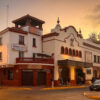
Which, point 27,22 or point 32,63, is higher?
point 27,22

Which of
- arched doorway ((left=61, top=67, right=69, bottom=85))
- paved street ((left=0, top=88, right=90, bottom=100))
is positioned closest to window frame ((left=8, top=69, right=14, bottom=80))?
arched doorway ((left=61, top=67, right=69, bottom=85))

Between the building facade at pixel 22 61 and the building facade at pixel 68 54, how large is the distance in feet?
5.91

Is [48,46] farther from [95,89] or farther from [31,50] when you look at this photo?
[95,89]

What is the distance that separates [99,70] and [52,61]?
2197cm

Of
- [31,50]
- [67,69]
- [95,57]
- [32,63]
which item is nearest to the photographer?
[32,63]

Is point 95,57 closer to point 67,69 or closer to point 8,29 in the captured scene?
point 67,69

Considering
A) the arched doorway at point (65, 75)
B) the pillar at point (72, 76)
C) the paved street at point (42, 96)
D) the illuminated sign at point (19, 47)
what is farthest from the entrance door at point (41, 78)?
the paved street at point (42, 96)

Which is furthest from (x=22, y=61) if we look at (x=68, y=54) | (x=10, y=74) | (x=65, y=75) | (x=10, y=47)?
(x=68, y=54)

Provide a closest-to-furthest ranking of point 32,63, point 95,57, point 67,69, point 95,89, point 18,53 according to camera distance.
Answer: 1. point 95,89
2. point 32,63
3. point 18,53
4. point 67,69
5. point 95,57

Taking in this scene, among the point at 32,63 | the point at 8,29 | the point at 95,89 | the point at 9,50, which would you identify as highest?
the point at 8,29

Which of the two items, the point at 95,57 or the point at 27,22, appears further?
the point at 95,57

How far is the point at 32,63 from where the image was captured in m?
35.3

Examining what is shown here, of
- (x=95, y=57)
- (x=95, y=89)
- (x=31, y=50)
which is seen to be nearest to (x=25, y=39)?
(x=31, y=50)

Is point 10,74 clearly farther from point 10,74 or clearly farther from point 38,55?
point 38,55
